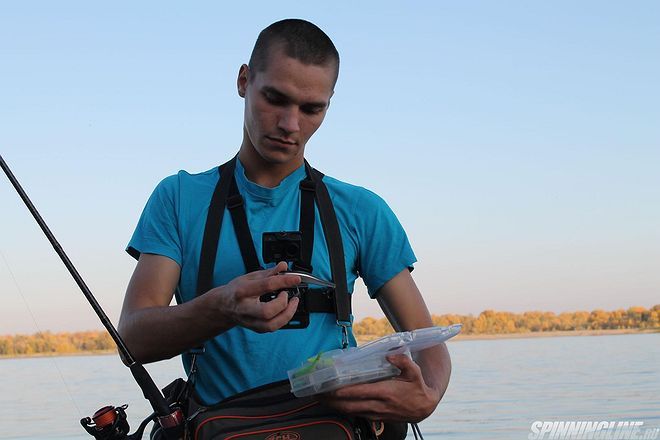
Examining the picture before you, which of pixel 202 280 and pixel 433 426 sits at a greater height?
pixel 202 280

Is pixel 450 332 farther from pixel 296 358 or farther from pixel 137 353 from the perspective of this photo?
pixel 137 353

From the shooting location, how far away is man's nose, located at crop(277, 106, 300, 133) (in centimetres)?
356

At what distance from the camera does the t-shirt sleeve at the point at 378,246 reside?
369 cm

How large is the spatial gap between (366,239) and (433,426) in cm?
1337

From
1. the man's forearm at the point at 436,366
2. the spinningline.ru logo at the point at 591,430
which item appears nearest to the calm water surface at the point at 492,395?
the spinningline.ru logo at the point at 591,430

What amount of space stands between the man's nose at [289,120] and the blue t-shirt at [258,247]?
22 cm

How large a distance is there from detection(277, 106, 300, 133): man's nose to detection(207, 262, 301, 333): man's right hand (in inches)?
28.8

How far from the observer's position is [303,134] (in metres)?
3.64

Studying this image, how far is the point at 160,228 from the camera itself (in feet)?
11.8

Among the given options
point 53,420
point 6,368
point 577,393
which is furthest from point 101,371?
point 577,393

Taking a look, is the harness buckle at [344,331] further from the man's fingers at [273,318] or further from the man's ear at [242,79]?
the man's ear at [242,79]

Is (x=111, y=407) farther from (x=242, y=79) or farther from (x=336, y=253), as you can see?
(x=242, y=79)

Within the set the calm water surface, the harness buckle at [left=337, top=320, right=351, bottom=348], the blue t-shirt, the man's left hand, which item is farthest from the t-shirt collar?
the calm water surface

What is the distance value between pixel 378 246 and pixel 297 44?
771 mm
